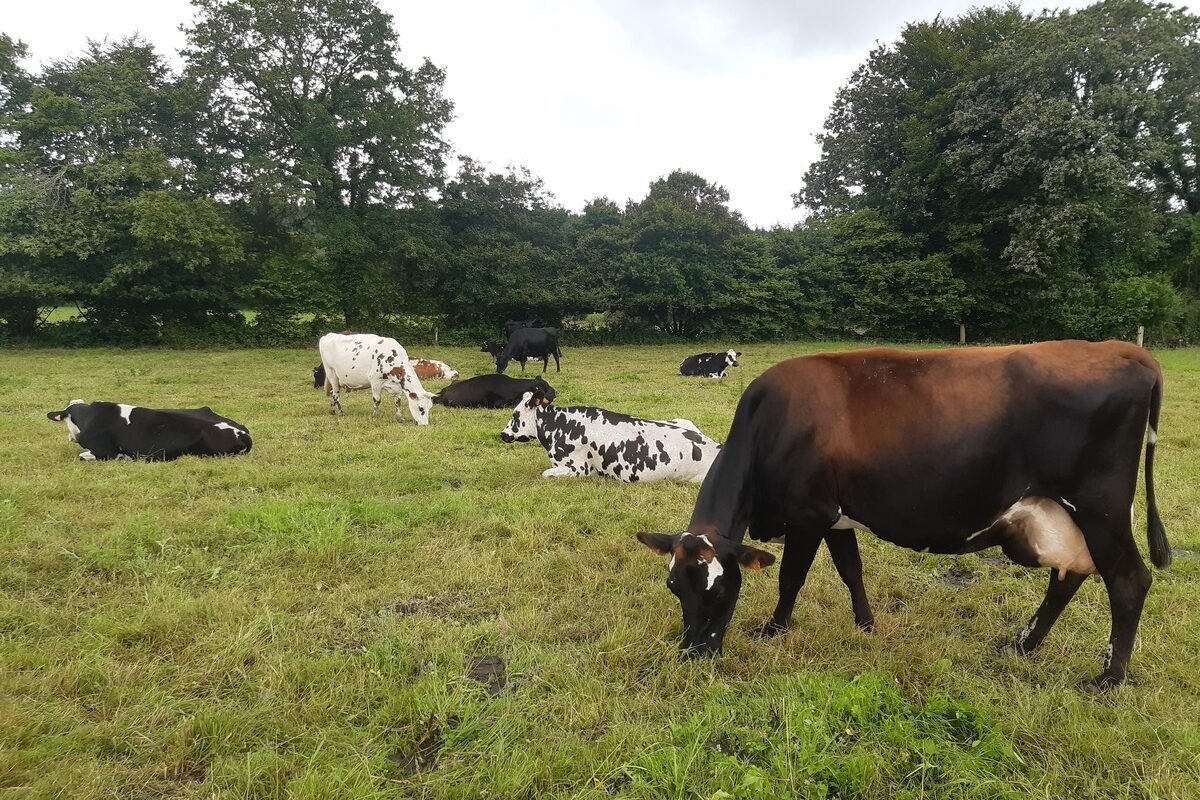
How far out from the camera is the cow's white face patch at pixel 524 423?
29.8ft

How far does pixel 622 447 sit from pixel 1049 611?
4787 millimetres

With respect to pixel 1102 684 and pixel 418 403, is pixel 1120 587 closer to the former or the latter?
pixel 1102 684

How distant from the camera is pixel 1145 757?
2682 millimetres

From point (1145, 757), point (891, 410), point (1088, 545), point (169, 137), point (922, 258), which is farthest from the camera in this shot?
point (922, 258)

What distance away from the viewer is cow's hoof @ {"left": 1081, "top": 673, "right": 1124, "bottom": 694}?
10.8 feet

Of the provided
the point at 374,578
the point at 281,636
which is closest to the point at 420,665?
the point at 281,636

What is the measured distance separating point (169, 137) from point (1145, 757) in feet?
124

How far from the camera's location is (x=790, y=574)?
12.6ft

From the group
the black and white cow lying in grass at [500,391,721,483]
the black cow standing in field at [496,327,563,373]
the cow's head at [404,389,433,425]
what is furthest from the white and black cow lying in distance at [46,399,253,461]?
the black cow standing in field at [496,327,563,373]

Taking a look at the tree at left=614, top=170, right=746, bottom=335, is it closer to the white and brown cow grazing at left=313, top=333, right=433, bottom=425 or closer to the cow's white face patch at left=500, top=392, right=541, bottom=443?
the white and brown cow grazing at left=313, top=333, right=433, bottom=425

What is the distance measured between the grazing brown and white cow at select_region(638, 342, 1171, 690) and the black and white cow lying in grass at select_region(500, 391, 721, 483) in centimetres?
365

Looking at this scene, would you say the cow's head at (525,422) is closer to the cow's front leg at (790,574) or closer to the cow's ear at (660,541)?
the cow's ear at (660,541)

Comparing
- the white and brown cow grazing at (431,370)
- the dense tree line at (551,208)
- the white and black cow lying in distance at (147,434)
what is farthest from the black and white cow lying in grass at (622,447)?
the dense tree line at (551,208)

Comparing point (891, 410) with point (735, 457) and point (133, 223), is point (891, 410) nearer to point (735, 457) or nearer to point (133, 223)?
point (735, 457)
